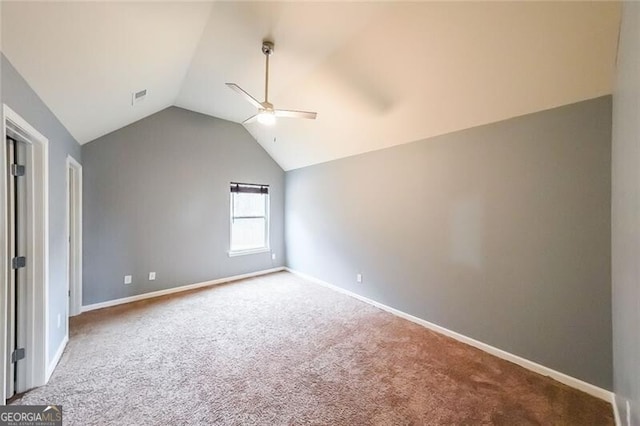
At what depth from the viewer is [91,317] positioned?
3.12 m

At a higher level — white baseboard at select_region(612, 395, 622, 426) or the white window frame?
the white window frame

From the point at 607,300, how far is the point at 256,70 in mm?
3822

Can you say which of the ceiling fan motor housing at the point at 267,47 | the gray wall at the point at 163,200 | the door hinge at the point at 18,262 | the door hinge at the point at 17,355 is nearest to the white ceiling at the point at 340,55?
the ceiling fan motor housing at the point at 267,47

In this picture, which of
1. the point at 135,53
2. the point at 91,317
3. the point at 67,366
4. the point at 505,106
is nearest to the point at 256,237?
the point at 91,317

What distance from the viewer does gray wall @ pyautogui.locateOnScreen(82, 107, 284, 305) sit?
11.2 feet

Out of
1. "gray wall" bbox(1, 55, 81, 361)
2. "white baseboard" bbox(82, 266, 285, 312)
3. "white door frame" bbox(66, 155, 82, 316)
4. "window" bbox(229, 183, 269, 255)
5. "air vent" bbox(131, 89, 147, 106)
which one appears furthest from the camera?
"window" bbox(229, 183, 269, 255)

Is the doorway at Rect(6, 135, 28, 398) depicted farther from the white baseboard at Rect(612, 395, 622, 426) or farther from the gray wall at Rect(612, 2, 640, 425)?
the white baseboard at Rect(612, 395, 622, 426)

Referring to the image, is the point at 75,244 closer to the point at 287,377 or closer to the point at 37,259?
the point at 37,259

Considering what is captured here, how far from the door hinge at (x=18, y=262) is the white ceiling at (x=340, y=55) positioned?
4.02 feet

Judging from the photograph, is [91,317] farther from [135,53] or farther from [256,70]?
[256,70]

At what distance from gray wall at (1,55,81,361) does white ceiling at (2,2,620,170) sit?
0.38 feet

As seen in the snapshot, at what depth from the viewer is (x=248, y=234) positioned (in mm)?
5098

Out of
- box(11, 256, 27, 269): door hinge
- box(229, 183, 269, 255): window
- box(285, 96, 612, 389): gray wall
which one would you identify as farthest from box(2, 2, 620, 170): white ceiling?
box(229, 183, 269, 255): window

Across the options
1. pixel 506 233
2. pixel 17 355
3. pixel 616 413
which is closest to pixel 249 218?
pixel 17 355
